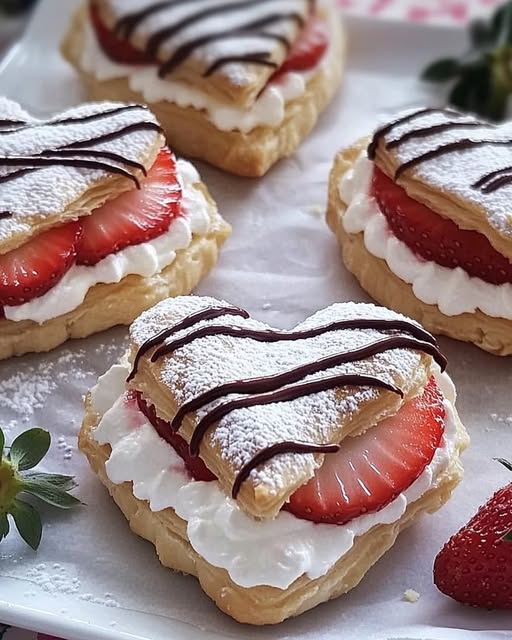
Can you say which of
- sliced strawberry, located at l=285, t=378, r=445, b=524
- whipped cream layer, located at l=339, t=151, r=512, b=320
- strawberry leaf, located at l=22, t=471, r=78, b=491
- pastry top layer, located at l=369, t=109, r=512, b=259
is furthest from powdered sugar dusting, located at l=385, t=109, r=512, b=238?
strawberry leaf, located at l=22, t=471, r=78, b=491

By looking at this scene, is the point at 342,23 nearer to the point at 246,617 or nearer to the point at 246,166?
the point at 246,166

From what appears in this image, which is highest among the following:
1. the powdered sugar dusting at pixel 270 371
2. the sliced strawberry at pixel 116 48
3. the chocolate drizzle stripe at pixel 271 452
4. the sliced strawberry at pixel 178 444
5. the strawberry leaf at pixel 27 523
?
the sliced strawberry at pixel 116 48

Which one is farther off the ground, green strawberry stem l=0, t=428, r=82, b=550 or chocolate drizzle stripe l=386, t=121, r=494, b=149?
chocolate drizzle stripe l=386, t=121, r=494, b=149

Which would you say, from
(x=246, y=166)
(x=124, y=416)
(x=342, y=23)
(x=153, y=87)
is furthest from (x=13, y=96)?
(x=124, y=416)

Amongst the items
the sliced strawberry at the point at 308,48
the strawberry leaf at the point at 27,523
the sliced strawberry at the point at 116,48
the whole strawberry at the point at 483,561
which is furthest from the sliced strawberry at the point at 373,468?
the sliced strawberry at the point at 116,48

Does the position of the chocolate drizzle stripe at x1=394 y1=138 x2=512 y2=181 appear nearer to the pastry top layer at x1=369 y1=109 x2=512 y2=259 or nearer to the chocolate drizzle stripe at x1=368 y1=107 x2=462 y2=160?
the pastry top layer at x1=369 y1=109 x2=512 y2=259

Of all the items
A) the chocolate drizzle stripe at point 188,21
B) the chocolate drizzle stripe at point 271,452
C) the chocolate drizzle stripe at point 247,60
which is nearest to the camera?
the chocolate drizzle stripe at point 271,452

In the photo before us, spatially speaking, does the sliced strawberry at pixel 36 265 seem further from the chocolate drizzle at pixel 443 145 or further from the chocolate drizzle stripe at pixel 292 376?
the chocolate drizzle at pixel 443 145
